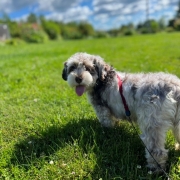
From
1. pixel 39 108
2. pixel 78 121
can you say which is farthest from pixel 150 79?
pixel 39 108

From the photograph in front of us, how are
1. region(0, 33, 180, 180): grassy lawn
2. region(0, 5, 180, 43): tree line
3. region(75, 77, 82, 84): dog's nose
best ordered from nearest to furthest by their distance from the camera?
region(0, 33, 180, 180): grassy lawn → region(75, 77, 82, 84): dog's nose → region(0, 5, 180, 43): tree line

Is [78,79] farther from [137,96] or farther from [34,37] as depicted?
[34,37]

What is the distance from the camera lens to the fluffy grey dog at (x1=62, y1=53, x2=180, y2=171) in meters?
3.21

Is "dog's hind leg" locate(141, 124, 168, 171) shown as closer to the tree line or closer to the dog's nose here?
the dog's nose

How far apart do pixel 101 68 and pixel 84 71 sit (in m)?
0.34

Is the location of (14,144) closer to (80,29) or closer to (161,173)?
(161,173)

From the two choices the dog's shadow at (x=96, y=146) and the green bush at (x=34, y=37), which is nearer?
the dog's shadow at (x=96, y=146)

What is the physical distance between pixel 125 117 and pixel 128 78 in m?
0.71

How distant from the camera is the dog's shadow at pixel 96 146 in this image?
336 centimetres

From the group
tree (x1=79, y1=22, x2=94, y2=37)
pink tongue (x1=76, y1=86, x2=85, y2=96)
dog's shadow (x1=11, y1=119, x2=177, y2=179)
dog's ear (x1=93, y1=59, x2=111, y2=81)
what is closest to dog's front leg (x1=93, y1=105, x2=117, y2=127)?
dog's shadow (x1=11, y1=119, x2=177, y2=179)

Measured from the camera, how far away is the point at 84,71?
169 inches

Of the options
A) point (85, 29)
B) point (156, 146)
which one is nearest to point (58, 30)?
point (85, 29)

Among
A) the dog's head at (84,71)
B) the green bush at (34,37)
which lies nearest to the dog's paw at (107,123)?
the dog's head at (84,71)

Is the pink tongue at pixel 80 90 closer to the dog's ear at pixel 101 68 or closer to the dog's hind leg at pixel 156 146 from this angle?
the dog's ear at pixel 101 68
